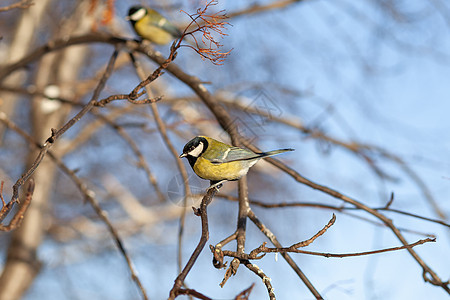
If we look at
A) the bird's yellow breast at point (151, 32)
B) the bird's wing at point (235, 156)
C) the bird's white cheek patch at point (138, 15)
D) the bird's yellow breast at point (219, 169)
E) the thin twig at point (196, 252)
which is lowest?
the thin twig at point (196, 252)

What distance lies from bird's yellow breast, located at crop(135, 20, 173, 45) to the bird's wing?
1.51m

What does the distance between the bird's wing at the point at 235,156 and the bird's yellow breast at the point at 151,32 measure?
1.51 m

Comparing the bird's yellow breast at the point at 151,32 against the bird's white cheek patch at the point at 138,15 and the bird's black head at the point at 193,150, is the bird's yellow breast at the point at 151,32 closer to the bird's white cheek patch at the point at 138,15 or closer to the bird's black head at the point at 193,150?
the bird's white cheek patch at the point at 138,15

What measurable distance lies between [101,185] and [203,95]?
16.2 feet

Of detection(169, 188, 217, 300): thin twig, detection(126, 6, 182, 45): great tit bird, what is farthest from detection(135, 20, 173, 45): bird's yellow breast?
detection(169, 188, 217, 300): thin twig

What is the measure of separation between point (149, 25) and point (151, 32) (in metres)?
0.04

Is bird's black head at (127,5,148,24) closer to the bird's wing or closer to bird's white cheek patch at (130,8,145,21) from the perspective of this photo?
bird's white cheek patch at (130,8,145,21)

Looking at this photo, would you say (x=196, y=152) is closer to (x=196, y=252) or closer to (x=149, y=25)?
(x=196, y=252)

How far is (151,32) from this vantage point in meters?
2.35

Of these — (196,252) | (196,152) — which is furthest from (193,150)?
(196,252)

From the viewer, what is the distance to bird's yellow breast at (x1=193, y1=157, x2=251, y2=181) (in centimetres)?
98

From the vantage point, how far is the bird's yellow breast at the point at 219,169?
98 cm

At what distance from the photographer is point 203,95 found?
4.75ft

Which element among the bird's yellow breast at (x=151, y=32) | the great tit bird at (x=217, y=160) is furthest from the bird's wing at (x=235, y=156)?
the bird's yellow breast at (x=151, y=32)
